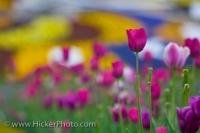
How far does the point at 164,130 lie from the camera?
5.42 ft

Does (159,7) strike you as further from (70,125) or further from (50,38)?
(70,125)

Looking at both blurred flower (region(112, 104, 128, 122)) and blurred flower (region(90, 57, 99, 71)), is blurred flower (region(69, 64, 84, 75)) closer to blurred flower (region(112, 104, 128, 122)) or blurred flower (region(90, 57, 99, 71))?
blurred flower (region(90, 57, 99, 71))

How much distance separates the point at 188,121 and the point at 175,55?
477mm

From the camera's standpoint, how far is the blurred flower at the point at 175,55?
1975 millimetres

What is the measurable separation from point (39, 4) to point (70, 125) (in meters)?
7.95

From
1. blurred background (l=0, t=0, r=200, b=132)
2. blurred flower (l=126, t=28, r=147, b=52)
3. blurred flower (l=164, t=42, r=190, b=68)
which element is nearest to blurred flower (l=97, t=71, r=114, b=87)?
blurred flower (l=164, t=42, r=190, b=68)

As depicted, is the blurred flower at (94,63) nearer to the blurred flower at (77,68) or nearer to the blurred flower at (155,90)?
the blurred flower at (77,68)

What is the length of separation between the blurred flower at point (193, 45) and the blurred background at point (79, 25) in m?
3.72

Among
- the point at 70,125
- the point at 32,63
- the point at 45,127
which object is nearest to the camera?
the point at 70,125

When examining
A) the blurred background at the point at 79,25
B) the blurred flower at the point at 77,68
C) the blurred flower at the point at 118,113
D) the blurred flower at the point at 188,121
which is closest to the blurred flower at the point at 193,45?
the blurred flower at the point at 118,113

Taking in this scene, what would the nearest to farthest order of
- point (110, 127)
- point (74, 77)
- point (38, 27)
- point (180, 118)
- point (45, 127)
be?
point (180, 118)
point (110, 127)
point (45, 127)
point (74, 77)
point (38, 27)

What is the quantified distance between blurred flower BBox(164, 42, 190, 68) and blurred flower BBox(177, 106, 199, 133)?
1.48 feet

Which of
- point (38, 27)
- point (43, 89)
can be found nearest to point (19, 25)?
point (38, 27)

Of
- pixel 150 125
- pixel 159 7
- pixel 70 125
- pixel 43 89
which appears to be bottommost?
pixel 159 7
